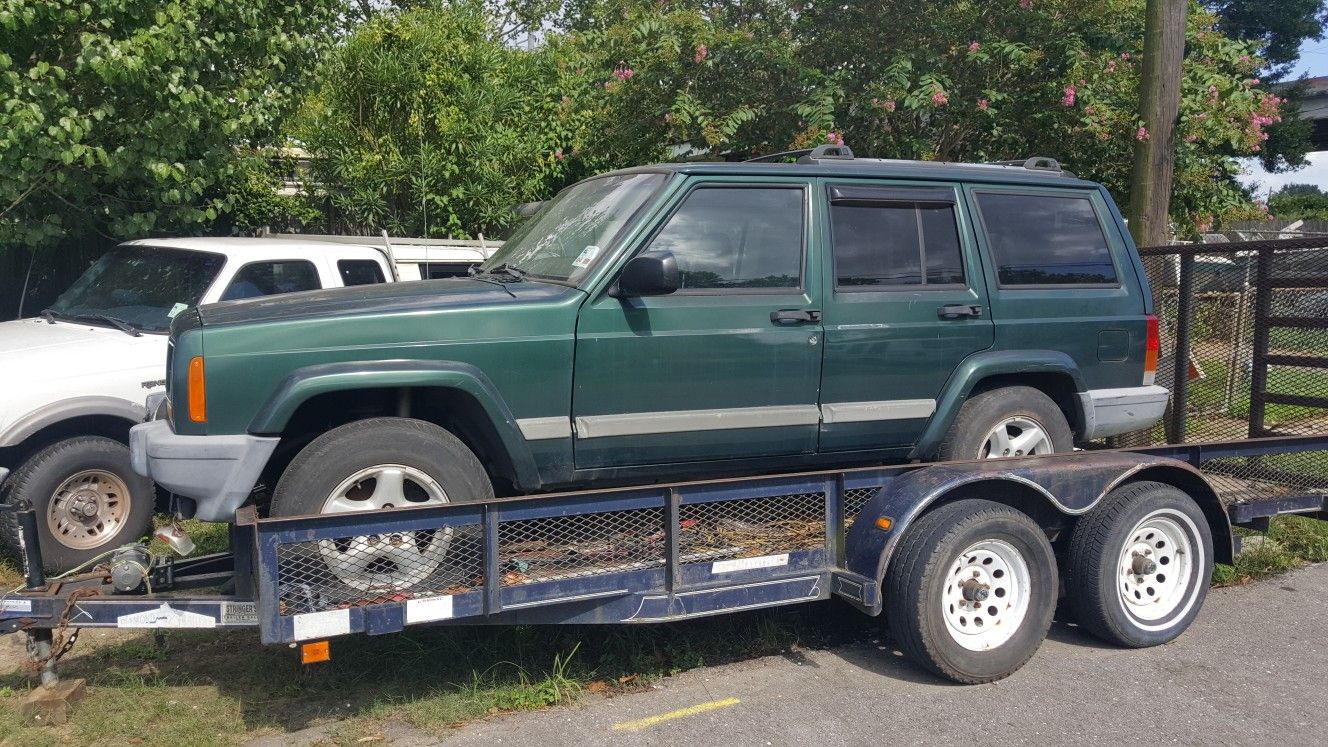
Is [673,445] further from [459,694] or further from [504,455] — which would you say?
[459,694]

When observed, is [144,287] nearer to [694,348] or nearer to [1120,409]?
[694,348]

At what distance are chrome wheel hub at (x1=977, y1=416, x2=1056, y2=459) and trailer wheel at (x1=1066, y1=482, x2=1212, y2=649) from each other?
44 cm

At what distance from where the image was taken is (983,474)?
4.98 m

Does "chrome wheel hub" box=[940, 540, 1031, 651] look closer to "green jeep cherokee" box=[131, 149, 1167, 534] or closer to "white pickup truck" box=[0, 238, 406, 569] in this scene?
"green jeep cherokee" box=[131, 149, 1167, 534]

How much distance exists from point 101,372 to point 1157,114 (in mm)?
7817

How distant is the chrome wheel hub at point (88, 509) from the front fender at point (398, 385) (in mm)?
2764

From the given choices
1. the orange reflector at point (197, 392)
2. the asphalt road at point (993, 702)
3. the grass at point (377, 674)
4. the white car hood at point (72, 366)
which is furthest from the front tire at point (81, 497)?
the asphalt road at point (993, 702)

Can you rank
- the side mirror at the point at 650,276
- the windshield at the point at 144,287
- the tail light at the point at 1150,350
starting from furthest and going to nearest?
1. the windshield at the point at 144,287
2. the tail light at the point at 1150,350
3. the side mirror at the point at 650,276

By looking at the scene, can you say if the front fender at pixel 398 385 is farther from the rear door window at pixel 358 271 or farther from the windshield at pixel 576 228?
the rear door window at pixel 358 271

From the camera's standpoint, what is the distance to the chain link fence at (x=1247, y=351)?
642cm

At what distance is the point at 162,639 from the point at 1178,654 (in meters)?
5.00

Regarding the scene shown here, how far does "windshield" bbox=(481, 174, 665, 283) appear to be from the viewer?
Answer: 4961 millimetres

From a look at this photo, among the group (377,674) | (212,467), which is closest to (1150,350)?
(377,674)

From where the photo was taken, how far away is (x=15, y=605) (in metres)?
4.21
